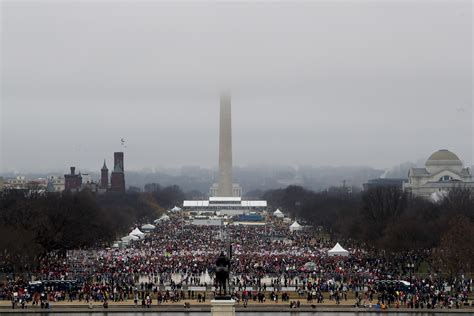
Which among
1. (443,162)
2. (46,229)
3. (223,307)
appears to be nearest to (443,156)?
(443,162)

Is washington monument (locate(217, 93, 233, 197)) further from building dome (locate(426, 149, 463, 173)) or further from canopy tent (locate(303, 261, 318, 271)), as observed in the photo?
canopy tent (locate(303, 261, 318, 271))

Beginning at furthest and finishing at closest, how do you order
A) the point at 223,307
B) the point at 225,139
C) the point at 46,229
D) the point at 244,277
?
the point at 225,139
the point at 46,229
the point at 244,277
the point at 223,307

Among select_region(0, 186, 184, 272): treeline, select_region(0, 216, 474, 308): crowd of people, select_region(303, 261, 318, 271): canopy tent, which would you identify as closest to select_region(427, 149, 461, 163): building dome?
select_region(0, 186, 184, 272): treeline

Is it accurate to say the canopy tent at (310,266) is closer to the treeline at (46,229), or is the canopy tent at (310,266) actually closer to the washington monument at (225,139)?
the treeline at (46,229)

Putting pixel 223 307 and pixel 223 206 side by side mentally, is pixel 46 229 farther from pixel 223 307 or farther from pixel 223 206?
pixel 223 206

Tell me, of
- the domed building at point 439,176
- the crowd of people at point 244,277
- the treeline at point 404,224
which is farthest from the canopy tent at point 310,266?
the domed building at point 439,176

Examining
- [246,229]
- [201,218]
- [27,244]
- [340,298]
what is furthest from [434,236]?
[201,218]

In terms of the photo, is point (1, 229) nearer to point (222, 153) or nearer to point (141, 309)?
point (141, 309)
